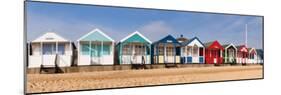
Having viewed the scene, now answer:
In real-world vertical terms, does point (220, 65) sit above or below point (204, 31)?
below

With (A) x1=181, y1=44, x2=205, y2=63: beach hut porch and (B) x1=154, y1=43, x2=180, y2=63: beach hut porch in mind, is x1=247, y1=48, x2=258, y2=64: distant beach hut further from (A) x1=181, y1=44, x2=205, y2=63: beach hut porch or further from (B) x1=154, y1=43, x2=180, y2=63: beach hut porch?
(B) x1=154, y1=43, x2=180, y2=63: beach hut porch

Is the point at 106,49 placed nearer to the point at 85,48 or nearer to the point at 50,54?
the point at 85,48

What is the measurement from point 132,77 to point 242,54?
875 mm

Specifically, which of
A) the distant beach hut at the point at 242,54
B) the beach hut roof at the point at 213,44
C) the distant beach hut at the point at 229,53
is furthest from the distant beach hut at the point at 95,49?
the distant beach hut at the point at 242,54

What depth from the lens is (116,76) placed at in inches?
76.2

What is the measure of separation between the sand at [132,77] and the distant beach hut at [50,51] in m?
0.07

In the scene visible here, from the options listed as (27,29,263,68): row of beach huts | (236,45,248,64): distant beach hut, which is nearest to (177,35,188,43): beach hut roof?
(27,29,263,68): row of beach huts

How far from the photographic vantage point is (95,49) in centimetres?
189

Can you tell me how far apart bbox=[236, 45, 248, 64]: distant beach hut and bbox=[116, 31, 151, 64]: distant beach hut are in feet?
2.34

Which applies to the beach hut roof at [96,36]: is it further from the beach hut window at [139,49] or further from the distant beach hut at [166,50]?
the distant beach hut at [166,50]

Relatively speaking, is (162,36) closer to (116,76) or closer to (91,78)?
(116,76)

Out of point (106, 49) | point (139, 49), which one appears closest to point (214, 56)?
point (139, 49)

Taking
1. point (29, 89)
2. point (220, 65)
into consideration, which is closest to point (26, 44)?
point (29, 89)
